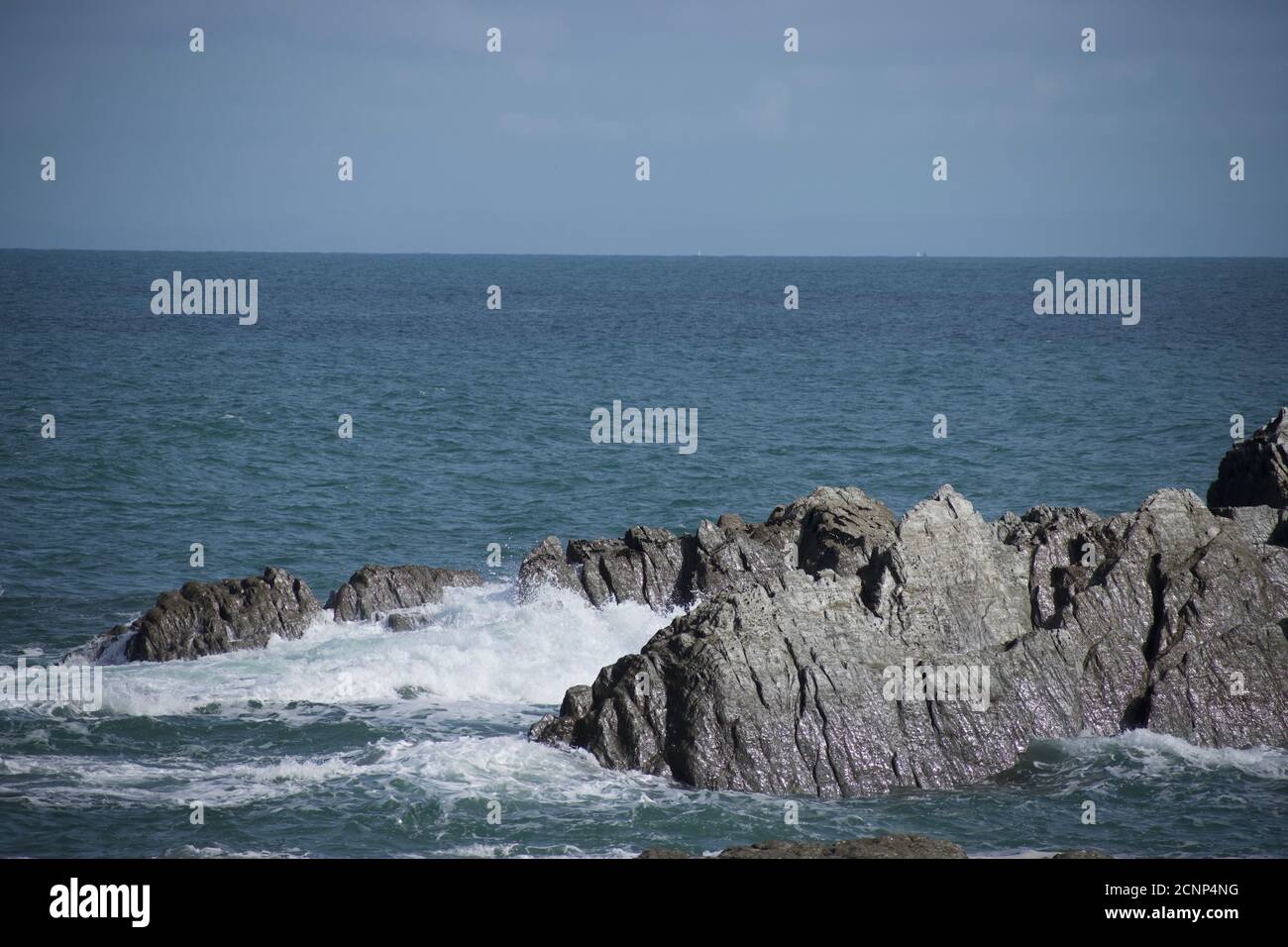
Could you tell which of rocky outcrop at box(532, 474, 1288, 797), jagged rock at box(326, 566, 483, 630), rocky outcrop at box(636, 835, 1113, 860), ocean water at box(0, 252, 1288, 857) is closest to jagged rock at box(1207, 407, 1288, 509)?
rocky outcrop at box(532, 474, 1288, 797)

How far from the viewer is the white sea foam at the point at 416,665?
23.7 m

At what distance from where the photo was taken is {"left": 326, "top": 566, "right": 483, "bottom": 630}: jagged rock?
27609mm

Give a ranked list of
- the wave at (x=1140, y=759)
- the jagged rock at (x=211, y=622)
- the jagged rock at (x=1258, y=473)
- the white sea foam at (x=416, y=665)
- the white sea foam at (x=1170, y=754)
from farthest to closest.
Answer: the jagged rock at (x=1258, y=473) < the jagged rock at (x=211, y=622) < the white sea foam at (x=416, y=665) < the white sea foam at (x=1170, y=754) < the wave at (x=1140, y=759)

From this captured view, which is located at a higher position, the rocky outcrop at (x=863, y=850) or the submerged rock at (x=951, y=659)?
the submerged rock at (x=951, y=659)

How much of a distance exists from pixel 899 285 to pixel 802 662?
539 ft

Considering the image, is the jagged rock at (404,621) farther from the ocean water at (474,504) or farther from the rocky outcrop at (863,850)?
the rocky outcrop at (863,850)

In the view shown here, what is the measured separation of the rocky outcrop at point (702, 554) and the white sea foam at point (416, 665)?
516mm

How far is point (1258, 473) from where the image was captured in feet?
90.1

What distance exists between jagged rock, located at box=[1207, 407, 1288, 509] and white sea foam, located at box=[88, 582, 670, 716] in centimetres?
1221

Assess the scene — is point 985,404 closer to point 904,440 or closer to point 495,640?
point 904,440

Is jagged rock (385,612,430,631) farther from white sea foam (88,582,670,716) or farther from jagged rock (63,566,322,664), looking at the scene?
jagged rock (63,566,322,664)

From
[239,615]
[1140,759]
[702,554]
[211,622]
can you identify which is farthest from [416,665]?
[1140,759]

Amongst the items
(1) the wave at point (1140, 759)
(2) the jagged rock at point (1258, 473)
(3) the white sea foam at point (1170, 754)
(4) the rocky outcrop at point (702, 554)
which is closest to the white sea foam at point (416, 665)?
(4) the rocky outcrop at point (702, 554)
